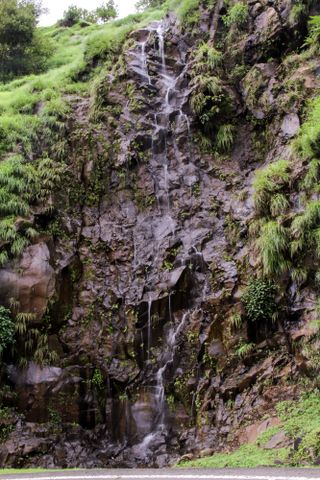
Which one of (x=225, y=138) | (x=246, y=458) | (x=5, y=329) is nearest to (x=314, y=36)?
(x=225, y=138)

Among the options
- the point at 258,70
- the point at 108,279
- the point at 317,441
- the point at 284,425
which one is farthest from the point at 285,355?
the point at 258,70

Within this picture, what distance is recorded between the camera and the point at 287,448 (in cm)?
794

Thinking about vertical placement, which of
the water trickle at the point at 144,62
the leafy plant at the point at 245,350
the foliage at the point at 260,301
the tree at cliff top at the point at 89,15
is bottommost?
the leafy plant at the point at 245,350

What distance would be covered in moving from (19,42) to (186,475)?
2400 cm

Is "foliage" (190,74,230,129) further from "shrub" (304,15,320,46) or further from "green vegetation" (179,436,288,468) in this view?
"green vegetation" (179,436,288,468)

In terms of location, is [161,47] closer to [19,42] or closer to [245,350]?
[19,42]

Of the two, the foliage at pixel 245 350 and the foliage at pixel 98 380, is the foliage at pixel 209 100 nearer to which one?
the foliage at pixel 245 350

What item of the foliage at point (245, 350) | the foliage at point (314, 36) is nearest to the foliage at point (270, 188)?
the foliage at point (245, 350)

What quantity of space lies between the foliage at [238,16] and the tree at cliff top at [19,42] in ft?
38.0

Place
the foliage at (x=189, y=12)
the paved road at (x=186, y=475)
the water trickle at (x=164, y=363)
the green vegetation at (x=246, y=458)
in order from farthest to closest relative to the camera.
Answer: the foliage at (x=189, y=12), the water trickle at (x=164, y=363), the green vegetation at (x=246, y=458), the paved road at (x=186, y=475)

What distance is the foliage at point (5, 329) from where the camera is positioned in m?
11.8

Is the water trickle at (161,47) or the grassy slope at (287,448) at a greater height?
the water trickle at (161,47)

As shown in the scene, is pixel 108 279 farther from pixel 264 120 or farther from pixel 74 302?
pixel 264 120

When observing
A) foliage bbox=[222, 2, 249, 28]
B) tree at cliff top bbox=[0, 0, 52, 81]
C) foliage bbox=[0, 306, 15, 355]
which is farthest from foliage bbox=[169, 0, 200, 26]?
foliage bbox=[0, 306, 15, 355]
